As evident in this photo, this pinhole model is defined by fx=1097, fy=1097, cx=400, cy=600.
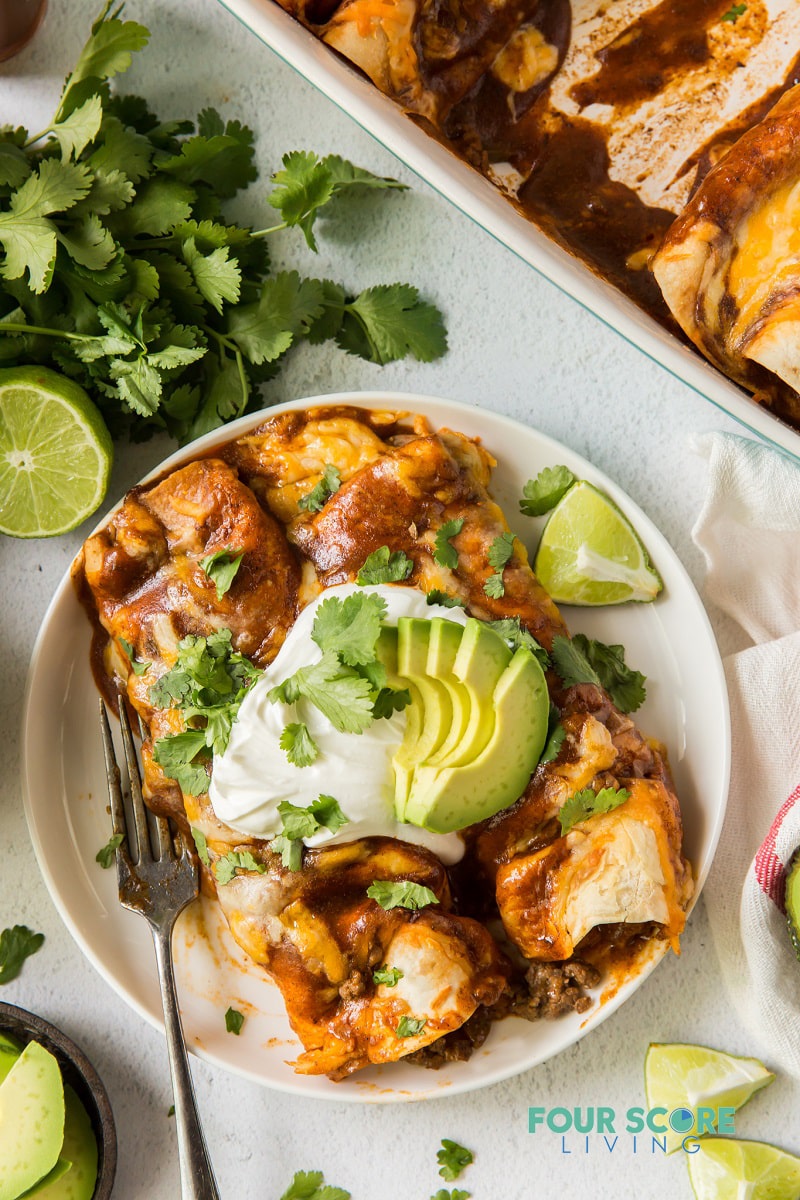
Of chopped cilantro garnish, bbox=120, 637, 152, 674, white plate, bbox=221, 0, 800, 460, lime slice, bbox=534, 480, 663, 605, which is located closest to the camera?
white plate, bbox=221, 0, 800, 460

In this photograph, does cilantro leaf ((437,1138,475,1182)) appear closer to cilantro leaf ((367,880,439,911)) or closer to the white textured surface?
the white textured surface

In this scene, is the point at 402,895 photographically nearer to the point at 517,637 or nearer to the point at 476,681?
the point at 476,681

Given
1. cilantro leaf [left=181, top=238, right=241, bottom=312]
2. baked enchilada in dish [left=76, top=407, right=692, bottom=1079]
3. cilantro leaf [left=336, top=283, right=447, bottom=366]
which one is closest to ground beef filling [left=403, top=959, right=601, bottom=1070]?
baked enchilada in dish [left=76, top=407, right=692, bottom=1079]

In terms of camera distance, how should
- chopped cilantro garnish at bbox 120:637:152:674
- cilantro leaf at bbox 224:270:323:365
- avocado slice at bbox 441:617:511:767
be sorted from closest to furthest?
avocado slice at bbox 441:617:511:767, chopped cilantro garnish at bbox 120:637:152:674, cilantro leaf at bbox 224:270:323:365

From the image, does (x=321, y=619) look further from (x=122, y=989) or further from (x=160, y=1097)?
(x=160, y=1097)

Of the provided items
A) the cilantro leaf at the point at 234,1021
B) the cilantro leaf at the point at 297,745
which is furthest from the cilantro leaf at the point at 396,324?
the cilantro leaf at the point at 234,1021

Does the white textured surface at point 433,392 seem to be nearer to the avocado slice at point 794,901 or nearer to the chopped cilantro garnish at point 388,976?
A: the avocado slice at point 794,901
